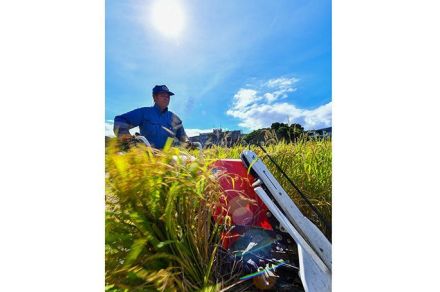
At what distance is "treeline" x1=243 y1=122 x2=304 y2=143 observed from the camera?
4.58 feet

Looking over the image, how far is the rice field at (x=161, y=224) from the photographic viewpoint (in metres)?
1.06

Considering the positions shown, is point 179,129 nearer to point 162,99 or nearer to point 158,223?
point 162,99

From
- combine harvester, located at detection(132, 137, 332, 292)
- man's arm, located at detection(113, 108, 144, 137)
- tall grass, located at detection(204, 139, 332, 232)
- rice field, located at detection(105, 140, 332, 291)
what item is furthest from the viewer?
tall grass, located at detection(204, 139, 332, 232)

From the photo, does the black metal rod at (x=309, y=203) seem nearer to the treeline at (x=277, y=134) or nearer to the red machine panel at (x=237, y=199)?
the treeline at (x=277, y=134)

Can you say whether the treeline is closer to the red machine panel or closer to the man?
the red machine panel

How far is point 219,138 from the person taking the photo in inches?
55.1

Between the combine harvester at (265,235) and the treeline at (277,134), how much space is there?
0.12 m

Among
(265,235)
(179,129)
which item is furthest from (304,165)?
(179,129)

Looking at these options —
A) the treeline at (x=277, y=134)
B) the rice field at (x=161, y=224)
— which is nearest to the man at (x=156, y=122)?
the rice field at (x=161, y=224)

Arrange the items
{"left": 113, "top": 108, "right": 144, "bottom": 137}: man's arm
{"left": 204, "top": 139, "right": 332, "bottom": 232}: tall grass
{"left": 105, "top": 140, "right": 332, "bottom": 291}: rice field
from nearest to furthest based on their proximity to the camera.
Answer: {"left": 105, "top": 140, "right": 332, "bottom": 291}: rice field
{"left": 113, "top": 108, "right": 144, "bottom": 137}: man's arm
{"left": 204, "top": 139, "right": 332, "bottom": 232}: tall grass

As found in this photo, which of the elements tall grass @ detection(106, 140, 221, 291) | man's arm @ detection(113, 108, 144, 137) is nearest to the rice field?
tall grass @ detection(106, 140, 221, 291)

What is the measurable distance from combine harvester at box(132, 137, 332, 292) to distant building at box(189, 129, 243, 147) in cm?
9

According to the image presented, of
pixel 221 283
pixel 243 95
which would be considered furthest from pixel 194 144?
pixel 221 283
